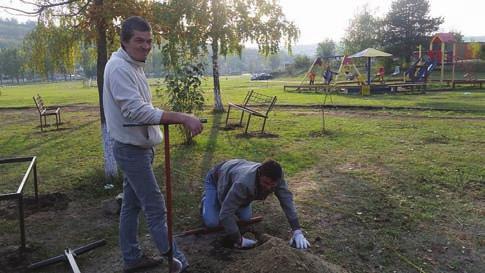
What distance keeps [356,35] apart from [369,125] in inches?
1920

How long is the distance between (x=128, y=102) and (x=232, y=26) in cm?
1379

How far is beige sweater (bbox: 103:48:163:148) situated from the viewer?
2.91 metres

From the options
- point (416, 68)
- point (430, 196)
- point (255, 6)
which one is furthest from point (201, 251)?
point (416, 68)

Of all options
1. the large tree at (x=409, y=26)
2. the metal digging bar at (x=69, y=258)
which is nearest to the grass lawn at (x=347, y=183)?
the metal digging bar at (x=69, y=258)

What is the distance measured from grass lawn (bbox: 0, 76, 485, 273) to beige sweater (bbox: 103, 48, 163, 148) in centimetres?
156

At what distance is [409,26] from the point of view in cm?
4556

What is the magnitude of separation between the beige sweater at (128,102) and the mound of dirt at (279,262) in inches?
45.8

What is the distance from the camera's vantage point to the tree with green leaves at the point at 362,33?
171ft

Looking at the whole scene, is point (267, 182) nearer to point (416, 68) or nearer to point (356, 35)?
point (416, 68)

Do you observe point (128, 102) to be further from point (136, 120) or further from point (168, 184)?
point (168, 184)

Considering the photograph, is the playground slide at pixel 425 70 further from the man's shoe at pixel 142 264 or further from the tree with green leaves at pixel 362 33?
the man's shoe at pixel 142 264

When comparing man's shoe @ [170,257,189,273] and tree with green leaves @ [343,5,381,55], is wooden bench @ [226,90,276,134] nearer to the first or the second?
man's shoe @ [170,257,189,273]

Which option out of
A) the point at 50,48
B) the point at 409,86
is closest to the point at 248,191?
the point at 50,48

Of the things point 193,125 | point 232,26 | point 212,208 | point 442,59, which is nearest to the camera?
point 193,125
